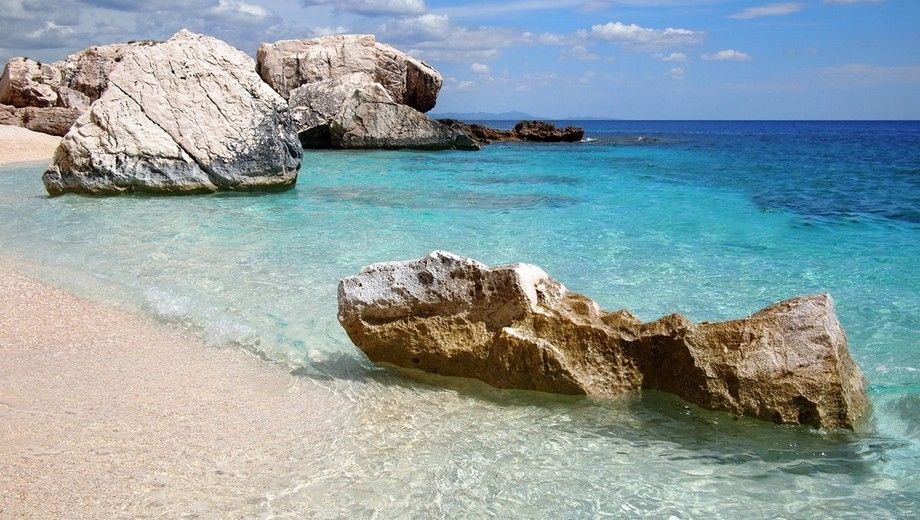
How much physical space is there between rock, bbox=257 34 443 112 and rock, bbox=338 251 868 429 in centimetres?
2876

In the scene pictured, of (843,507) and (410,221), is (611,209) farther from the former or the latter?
(843,507)

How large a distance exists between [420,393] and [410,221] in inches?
304

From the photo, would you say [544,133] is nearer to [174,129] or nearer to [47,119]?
[47,119]

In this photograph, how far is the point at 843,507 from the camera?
11.2ft

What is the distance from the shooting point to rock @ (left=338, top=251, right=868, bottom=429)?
14.1 ft

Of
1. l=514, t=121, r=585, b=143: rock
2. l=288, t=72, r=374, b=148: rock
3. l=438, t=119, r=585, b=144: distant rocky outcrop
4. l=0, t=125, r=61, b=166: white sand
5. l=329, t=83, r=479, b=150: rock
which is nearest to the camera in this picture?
l=0, t=125, r=61, b=166: white sand

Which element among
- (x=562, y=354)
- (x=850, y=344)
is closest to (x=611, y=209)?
(x=850, y=344)

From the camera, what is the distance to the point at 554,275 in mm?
8273

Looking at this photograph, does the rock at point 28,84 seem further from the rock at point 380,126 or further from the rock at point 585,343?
the rock at point 585,343

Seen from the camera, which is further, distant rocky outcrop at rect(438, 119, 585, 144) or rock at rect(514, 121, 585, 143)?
rock at rect(514, 121, 585, 143)

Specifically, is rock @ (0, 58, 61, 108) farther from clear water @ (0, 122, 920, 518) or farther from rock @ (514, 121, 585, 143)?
rock @ (514, 121, 585, 143)

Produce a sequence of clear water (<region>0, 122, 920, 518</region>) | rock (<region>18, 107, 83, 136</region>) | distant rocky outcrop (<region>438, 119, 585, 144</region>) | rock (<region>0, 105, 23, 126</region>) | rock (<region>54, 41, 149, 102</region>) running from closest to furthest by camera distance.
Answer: clear water (<region>0, 122, 920, 518</region>) → rock (<region>0, 105, 23, 126</region>) → rock (<region>18, 107, 83, 136</region>) → rock (<region>54, 41, 149, 102</region>) → distant rocky outcrop (<region>438, 119, 585, 144</region>)

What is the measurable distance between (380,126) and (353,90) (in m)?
1.72

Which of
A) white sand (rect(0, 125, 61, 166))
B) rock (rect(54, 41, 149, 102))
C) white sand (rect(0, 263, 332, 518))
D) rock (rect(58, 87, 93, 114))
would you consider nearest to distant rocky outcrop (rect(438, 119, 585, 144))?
rock (rect(54, 41, 149, 102))
